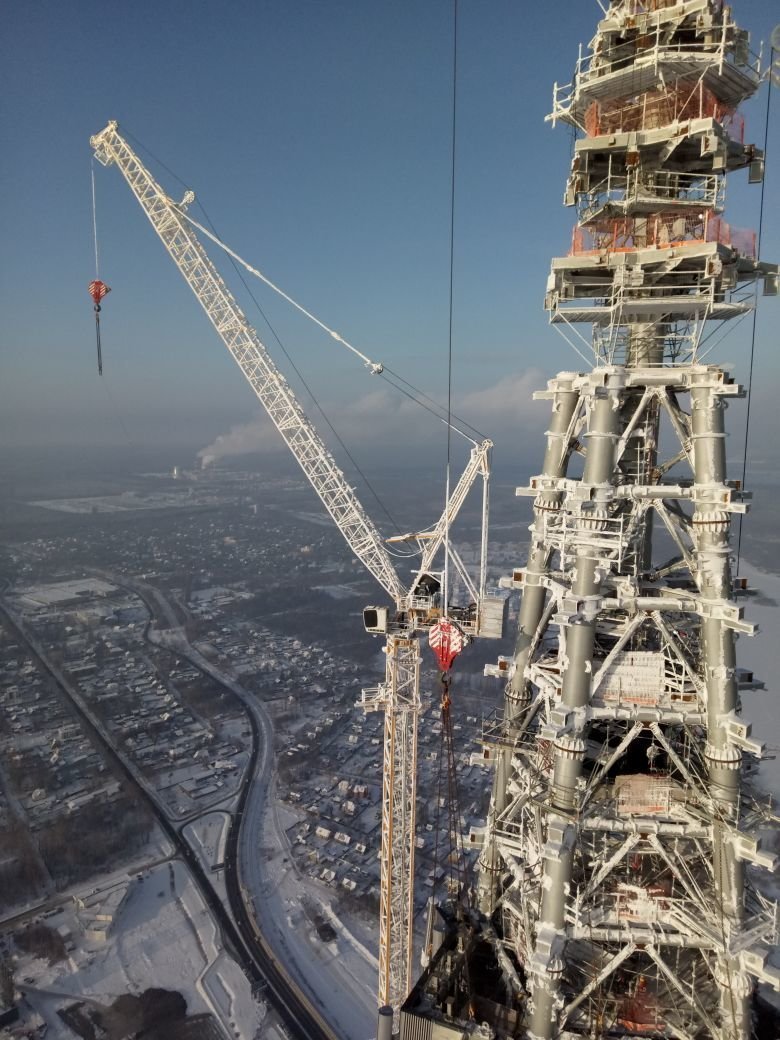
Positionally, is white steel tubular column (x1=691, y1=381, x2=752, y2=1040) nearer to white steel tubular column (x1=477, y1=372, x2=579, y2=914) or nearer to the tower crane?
white steel tubular column (x1=477, y1=372, x2=579, y2=914)

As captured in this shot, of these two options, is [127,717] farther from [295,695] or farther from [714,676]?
[714,676]

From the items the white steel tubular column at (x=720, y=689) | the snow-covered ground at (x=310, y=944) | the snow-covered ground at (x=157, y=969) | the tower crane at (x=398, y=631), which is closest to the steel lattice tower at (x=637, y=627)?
the white steel tubular column at (x=720, y=689)

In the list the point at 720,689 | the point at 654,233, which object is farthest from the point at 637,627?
the point at 654,233

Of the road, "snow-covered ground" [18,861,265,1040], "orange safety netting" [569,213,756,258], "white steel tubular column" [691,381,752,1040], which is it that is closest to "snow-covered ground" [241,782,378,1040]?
the road

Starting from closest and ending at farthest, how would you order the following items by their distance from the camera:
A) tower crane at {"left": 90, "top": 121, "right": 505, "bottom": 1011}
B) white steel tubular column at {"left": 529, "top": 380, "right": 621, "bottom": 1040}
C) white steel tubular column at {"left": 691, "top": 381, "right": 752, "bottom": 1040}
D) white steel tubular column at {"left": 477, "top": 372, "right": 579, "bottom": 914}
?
white steel tubular column at {"left": 691, "top": 381, "right": 752, "bottom": 1040} → white steel tubular column at {"left": 529, "top": 380, "right": 621, "bottom": 1040} → white steel tubular column at {"left": 477, "top": 372, "right": 579, "bottom": 914} → tower crane at {"left": 90, "top": 121, "right": 505, "bottom": 1011}

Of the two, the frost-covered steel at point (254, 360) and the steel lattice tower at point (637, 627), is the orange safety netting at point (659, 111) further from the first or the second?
the frost-covered steel at point (254, 360)

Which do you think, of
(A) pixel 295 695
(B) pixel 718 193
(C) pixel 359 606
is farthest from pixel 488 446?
(C) pixel 359 606
